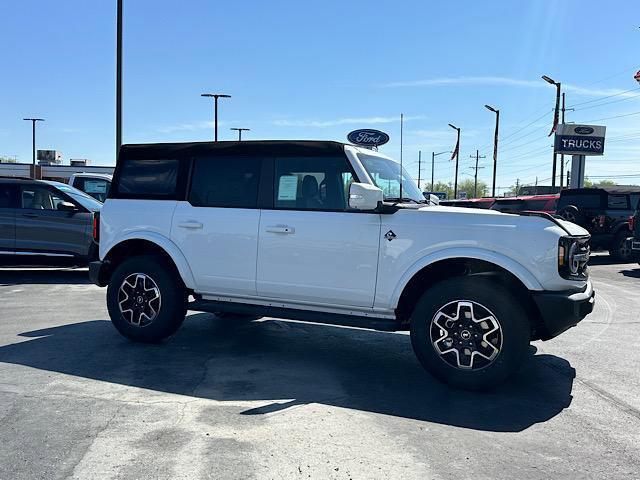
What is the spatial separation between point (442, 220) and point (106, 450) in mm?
3022

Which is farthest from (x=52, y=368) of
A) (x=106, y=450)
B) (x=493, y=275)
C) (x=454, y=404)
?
(x=493, y=275)

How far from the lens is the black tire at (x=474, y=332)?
181 inches

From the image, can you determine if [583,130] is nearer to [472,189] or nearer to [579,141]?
[579,141]

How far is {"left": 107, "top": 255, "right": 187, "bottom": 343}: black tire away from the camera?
5.94m

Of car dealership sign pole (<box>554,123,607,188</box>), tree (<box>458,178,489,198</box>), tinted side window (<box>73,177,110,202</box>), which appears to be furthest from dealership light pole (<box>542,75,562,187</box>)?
tree (<box>458,178,489,198</box>)

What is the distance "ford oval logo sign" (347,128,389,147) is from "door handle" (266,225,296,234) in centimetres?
290

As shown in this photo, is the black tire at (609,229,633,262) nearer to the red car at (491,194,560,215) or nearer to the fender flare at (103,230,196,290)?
the red car at (491,194,560,215)

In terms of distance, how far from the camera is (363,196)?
4797 mm

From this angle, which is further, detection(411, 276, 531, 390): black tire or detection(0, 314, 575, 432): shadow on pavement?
detection(411, 276, 531, 390): black tire

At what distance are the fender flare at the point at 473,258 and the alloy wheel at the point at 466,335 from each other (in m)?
0.36

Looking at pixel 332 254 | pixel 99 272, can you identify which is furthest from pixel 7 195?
pixel 332 254

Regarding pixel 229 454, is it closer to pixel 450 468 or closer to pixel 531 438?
pixel 450 468

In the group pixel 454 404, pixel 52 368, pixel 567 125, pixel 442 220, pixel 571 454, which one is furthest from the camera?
pixel 567 125

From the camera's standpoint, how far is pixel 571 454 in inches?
141
